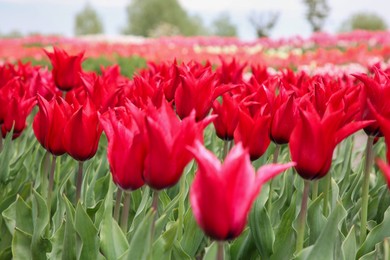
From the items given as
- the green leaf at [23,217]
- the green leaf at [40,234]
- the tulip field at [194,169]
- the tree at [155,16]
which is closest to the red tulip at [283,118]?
the tulip field at [194,169]

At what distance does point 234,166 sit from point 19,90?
1670 mm

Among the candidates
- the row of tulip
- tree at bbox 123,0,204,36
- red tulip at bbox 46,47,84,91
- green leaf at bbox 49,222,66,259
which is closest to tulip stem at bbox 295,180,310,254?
green leaf at bbox 49,222,66,259

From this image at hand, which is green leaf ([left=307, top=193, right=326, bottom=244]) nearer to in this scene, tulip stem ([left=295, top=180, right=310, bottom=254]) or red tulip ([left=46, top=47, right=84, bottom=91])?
tulip stem ([left=295, top=180, right=310, bottom=254])

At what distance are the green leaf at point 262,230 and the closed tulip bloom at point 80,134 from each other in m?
0.54

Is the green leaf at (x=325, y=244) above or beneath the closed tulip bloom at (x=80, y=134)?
beneath

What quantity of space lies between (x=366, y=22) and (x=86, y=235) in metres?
56.2

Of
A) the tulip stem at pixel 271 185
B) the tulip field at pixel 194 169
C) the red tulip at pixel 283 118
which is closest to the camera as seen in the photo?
the tulip field at pixel 194 169

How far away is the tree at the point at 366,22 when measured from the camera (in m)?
53.2

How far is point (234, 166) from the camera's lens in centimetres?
98

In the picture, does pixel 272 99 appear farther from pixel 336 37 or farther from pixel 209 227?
pixel 336 37

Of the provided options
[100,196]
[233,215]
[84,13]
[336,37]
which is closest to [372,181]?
[100,196]

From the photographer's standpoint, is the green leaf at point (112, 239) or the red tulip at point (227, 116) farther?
the red tulip at point (227, 116)

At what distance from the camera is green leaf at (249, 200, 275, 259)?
1701 millimetres

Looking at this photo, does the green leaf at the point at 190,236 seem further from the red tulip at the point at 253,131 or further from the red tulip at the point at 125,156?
the red tulip at the point at 125,156
